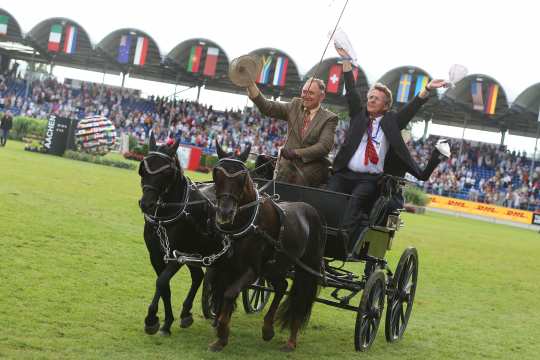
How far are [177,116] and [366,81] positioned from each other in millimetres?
13758

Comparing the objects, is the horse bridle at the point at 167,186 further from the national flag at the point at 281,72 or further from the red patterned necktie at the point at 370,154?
the national flag at the point at 281,72

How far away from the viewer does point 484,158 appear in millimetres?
47312

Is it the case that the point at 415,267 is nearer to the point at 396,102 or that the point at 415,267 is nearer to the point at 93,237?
the point at 93,237

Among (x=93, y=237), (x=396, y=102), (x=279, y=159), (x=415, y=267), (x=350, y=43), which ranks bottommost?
(x=93, y=237)

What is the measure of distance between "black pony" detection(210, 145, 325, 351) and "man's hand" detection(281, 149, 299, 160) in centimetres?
65

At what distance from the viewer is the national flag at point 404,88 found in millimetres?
42844

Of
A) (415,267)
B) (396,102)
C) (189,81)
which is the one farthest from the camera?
(189,81)

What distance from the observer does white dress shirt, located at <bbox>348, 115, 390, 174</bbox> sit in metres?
7.06

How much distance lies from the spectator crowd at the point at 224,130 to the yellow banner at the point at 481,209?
1.71m

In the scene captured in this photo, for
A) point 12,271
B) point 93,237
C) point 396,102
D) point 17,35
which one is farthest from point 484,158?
point 12,271

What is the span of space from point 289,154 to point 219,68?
1662 inches

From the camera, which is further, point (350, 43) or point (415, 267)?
point (415, 267)

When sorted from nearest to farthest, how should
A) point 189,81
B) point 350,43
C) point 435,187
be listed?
1. point 350,43
2. point 435,187
3. point 189,81

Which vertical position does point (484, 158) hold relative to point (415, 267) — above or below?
above
